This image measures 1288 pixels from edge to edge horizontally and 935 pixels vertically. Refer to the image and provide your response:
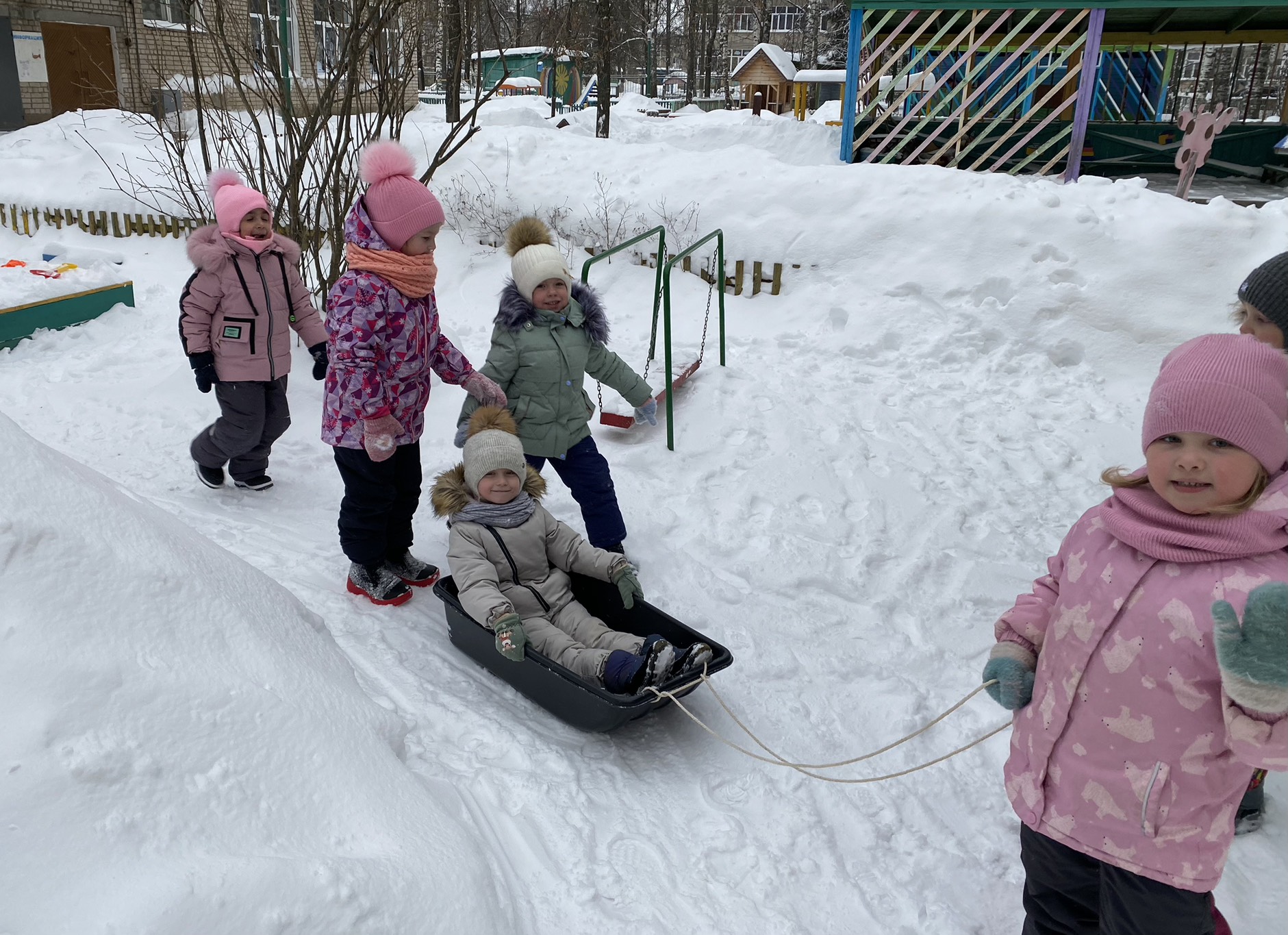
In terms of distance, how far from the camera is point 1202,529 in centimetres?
167

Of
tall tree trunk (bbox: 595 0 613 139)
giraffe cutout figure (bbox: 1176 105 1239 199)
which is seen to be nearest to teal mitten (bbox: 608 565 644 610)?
giraffe cutout figure (bbox: 1176 105 1239 199)

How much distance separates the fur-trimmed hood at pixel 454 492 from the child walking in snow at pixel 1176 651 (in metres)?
1.99

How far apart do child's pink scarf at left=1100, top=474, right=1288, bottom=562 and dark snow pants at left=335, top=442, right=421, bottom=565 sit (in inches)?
98.9

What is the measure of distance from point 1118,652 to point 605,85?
14735 millimetres

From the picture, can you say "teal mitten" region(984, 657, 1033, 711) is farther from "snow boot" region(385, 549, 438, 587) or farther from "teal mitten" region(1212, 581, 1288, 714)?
"snow boot" region(385, 549, 438, 587)

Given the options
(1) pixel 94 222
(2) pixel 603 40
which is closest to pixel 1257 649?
(1) pixel 94 222

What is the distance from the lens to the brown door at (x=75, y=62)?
16.9m

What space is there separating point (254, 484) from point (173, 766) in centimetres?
296

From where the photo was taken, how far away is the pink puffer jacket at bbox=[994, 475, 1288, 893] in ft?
5.39

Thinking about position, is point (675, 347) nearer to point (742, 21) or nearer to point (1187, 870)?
point (1187, 870)

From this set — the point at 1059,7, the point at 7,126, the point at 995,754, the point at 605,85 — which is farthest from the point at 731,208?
the point at 7,126

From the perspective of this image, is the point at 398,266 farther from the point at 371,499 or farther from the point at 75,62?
the point at 75,62

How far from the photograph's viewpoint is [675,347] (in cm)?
635

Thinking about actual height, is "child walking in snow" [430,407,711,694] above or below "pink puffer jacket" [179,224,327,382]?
below
